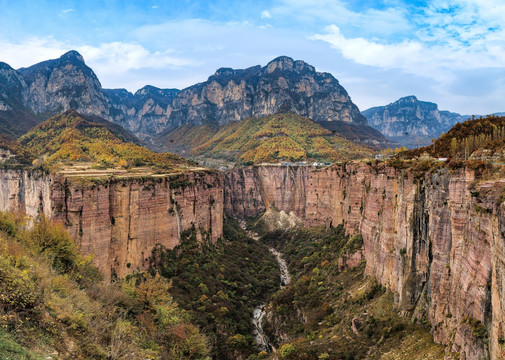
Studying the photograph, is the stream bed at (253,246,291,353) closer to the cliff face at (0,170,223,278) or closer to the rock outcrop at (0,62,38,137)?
the cliff face at (0,170,223,278)

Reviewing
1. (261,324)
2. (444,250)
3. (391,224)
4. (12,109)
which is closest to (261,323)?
(261,324)

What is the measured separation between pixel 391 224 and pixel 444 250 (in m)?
10.5

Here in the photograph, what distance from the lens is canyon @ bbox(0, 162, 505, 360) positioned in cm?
2011

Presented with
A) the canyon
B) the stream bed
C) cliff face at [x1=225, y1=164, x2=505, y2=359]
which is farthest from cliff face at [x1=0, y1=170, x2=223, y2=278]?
cliff face at [x1=225, y1=164, x2=505, y2=359]

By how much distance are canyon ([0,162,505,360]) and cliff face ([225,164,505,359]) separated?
78 mm

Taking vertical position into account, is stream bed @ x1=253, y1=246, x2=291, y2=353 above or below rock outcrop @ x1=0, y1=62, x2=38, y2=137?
below

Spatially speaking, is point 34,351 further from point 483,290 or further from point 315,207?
point 315,207

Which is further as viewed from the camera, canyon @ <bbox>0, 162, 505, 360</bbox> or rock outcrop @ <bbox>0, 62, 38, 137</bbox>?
rock outcrop @ <bbox>0, 62, 38, 137</bbox>

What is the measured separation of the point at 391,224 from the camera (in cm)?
3678

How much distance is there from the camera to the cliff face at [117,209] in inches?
1608

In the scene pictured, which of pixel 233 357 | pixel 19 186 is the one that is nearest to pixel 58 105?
pixel 19 186

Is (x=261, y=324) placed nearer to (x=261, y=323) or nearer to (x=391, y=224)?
(x=261, y=323)

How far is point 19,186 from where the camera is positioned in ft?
194

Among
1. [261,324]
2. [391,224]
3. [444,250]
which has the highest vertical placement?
[391,224]
